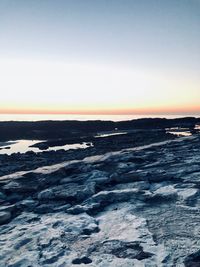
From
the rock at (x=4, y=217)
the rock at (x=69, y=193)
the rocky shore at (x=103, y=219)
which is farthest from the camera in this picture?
the rock at (x=69, y=193)

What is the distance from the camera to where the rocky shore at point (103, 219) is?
188 inches

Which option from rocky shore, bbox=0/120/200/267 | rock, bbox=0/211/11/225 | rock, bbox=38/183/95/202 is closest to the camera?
rocky shore, bbox=0/120/200/267

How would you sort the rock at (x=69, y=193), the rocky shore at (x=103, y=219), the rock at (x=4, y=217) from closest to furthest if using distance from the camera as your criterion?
1. the rocky shore at (x=103, y=219)
2. the rock at (x=4, y=217)
3. the rock at (x=69, y=193)

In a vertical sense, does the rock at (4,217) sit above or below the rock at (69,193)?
below

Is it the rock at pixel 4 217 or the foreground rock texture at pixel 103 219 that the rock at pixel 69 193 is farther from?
the rock at pixel 4 217

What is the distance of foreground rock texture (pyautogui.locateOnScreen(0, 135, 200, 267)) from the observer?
4.79m

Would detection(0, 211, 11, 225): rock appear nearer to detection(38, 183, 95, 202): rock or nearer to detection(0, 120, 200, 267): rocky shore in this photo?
detection(0, 120, 200, 267): rocky shore

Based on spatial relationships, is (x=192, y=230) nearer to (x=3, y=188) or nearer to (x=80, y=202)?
(x=80, y=202)

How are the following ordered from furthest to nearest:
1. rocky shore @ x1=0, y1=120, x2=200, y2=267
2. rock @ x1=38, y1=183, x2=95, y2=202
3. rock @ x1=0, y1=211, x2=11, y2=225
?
rock @ x1=38, y1=183, x2=95, y2=202 → rock @ x1=0, y1=211, x2=11, y2=225 → rocky shore @ x1=0, y1=120, x2=200, y2=267

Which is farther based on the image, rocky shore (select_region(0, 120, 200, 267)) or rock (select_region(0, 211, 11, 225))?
rock (select_region(0, 211, 11, 225))

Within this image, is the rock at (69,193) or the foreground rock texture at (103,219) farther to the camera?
the rock at (69,193)

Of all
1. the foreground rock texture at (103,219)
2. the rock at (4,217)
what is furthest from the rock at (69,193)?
the rock at (4,217)

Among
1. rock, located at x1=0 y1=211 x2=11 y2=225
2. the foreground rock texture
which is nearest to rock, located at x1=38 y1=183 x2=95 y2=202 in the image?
the foreground rock texture

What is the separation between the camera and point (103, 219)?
638cm
